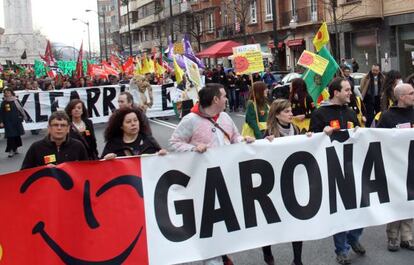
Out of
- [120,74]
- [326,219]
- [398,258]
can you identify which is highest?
[120,74]

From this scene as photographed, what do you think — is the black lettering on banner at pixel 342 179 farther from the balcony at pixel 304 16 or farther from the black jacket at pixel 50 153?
the balcony at pixel 304 16

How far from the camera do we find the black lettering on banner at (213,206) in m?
4.76

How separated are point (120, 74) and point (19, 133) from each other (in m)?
21.2

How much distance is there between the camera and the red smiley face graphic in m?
4.33

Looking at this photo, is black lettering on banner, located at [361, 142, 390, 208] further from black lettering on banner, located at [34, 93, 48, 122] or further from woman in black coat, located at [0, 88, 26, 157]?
black lettering on banner, located at [34, 93, 48, 122]

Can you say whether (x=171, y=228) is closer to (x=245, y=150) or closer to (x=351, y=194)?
(x=245, y=150)

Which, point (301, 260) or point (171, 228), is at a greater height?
point (171, 228)

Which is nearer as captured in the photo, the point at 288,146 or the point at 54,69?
the point at 288,146

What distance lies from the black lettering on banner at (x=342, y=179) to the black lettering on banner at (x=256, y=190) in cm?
54

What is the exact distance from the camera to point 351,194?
5.24m

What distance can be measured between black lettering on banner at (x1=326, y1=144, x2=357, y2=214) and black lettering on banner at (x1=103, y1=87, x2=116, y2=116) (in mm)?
14164

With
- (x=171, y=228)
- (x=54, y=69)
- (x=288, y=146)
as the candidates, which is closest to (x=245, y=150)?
(x=288, y=146)

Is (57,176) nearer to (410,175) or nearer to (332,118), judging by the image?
(332,118)

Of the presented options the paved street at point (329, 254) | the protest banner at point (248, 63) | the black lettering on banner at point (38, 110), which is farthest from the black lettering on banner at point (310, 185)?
the black lettering on banner at point (38, 110)
